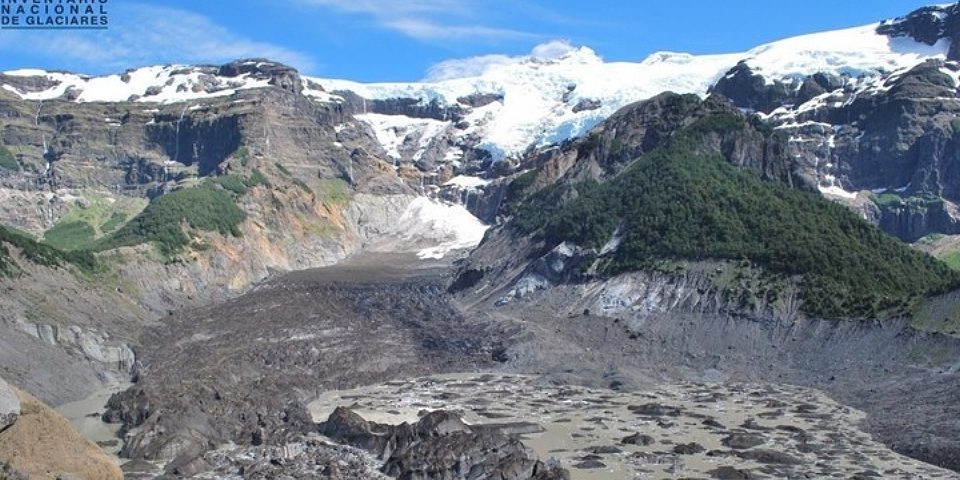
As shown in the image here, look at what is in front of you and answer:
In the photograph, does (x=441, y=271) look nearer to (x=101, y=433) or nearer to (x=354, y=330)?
(x=354, y=330)

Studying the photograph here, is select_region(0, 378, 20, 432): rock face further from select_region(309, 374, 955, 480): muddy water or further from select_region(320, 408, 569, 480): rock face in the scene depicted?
select_region(309, 374, 955, 480): muddy water

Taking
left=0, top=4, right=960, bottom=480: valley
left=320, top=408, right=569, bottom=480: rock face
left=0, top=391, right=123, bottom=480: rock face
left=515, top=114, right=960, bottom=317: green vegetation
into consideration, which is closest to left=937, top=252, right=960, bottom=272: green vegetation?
left=0, top=4, right=960, bottom=480: valley

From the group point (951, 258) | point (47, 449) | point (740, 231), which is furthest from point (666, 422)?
point (951, 258)

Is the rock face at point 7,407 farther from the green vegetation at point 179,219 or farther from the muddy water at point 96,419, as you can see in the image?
the green vegetation at point 179,219

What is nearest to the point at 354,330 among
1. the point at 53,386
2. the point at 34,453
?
the point at 53,386

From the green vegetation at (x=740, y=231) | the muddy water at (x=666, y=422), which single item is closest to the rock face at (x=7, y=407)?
the muddy water at (x=666, y=422)

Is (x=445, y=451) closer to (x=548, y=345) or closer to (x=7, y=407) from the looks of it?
(x=7, y=407)

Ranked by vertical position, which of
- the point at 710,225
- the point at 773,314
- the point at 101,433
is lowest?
the point at 101,433
